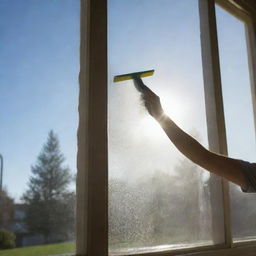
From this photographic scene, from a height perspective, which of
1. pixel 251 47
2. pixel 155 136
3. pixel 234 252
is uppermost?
pixel 251 47

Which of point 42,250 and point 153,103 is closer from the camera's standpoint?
point 42,250

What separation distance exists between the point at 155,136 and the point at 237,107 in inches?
26.6

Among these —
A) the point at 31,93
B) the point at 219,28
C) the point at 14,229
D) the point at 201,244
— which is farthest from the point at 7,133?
the point at 219,28

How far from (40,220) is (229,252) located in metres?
0.90

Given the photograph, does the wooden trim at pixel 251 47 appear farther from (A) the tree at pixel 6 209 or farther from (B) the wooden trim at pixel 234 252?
(A) the tree at pixel 6 209

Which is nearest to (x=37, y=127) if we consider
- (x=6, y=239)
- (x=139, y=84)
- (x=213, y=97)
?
(x=6, y=239)

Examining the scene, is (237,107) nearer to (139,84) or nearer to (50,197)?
(139,84)

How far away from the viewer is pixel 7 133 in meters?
0.96

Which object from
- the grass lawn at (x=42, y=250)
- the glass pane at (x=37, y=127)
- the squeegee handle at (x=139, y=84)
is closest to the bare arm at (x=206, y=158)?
the squeegee handle at (x=139, y=84)

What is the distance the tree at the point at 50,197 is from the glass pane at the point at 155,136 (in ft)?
0.59

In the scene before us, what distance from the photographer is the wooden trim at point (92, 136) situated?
1.11 meters

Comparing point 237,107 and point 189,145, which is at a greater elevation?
point 237,107

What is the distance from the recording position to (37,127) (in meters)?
1.04

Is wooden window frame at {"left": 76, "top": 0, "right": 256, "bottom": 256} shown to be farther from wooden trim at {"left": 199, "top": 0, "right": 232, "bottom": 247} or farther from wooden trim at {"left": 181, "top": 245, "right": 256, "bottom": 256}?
wooden trim at {"left": 199, "top": 0, "right": 232, "bottom": 247}
